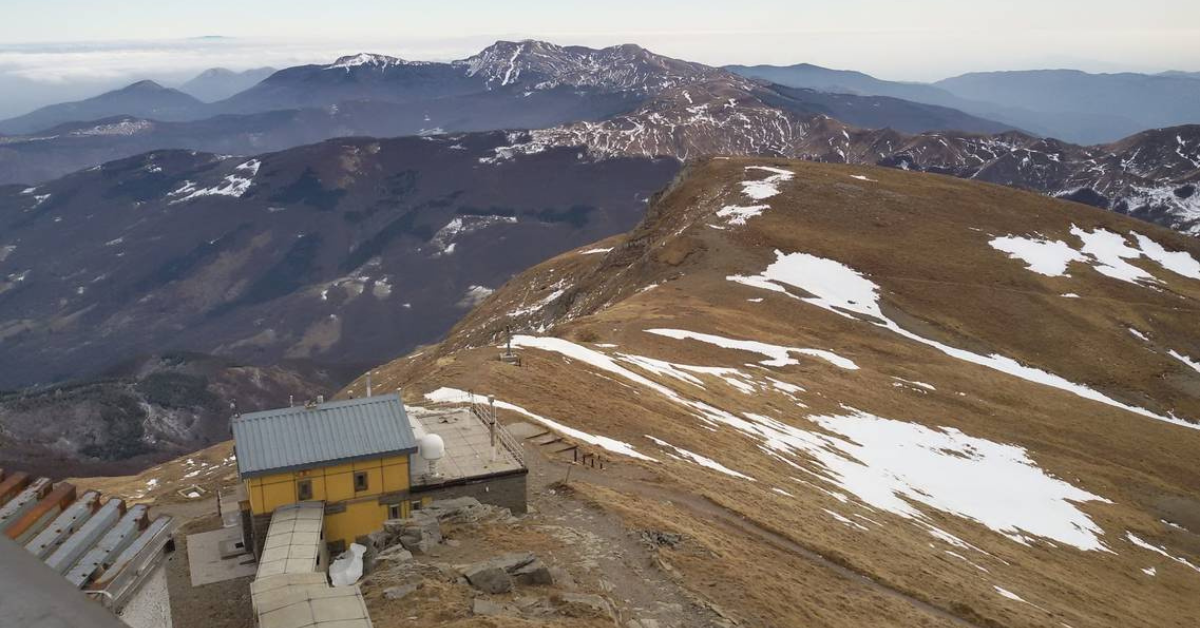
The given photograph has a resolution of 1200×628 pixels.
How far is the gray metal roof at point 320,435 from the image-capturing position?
2072 cm

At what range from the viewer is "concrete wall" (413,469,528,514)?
22.3 metres

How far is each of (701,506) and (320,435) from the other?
43.1 ft

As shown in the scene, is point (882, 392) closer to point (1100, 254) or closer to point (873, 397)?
point (873, 397)

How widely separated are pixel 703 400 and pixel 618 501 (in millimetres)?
20440

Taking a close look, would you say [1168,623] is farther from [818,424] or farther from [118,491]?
[118,491]

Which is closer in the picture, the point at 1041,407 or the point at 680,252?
the point at 1041,407

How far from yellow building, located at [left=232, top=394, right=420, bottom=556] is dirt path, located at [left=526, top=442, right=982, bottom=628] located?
5.46 meters

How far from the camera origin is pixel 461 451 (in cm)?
2436

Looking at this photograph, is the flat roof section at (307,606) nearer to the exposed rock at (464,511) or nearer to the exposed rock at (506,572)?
the exposed rock at (506,572)

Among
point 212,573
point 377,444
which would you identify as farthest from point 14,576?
point 212,573

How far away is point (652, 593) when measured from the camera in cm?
1808

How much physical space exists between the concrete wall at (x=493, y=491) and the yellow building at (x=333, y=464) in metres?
0.70

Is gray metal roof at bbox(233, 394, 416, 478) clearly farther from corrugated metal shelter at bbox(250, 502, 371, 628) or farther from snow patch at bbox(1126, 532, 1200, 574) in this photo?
snow patch at bbox(1126, 532, 1200, 574)

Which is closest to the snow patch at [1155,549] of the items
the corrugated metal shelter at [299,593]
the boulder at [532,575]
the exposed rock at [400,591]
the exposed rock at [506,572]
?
the boulder at [532,575]
